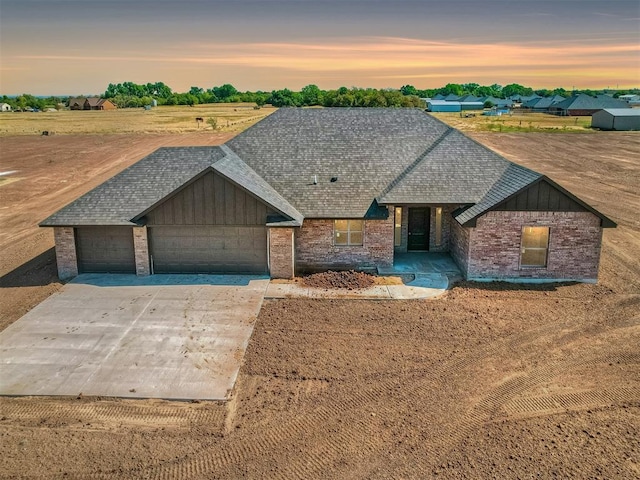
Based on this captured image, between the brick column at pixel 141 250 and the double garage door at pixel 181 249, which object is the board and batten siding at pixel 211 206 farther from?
the brick column at pixel 141 250

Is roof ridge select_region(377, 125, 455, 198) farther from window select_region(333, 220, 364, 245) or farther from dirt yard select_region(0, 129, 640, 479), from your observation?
dirt yard select_region(0, 129, 640, 479)

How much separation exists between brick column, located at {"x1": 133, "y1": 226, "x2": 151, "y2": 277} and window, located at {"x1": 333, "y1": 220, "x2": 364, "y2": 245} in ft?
21.8

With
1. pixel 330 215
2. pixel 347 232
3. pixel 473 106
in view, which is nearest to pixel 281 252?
pixel 330 215

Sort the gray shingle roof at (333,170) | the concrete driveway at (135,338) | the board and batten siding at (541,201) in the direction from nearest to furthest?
the concrete driveway at (135,338), the board and batten siding at (541,201), the gray shingle roof at (333,170)

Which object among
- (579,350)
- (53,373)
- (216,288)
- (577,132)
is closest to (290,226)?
(216,288)

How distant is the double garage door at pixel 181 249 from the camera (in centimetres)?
1806

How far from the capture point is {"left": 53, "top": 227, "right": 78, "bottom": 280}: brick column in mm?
18016

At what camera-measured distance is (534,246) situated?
17.5 metres

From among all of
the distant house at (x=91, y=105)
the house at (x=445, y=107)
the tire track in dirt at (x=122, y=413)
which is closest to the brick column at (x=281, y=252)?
the tire track in dirt at (x=122, y=413)

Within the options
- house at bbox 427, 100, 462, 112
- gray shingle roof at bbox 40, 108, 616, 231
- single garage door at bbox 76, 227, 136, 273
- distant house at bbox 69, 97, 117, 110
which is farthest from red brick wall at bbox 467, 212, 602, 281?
distant house at bbox 69, 97, 117, 110

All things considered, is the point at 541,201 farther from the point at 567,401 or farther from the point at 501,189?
the point at 567,401

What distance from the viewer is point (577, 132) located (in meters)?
Result: 65.0

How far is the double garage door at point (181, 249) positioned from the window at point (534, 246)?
8.86 metres

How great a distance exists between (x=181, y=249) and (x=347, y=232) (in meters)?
5.96
